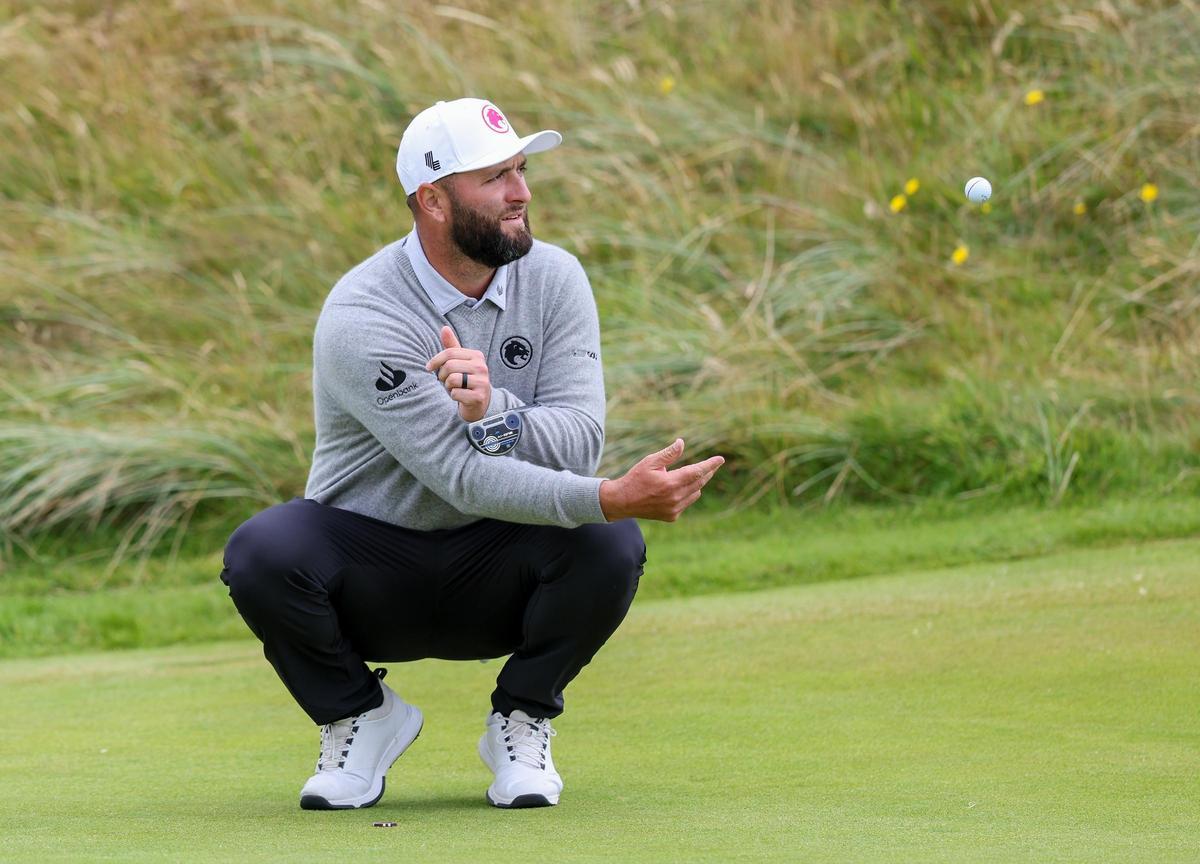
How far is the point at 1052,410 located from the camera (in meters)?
7.58

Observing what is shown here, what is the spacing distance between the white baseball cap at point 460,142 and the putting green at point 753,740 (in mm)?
1323

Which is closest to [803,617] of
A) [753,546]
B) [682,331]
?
[753,546]

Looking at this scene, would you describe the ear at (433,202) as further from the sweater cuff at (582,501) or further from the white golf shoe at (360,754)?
the white golf shoe at (360,754)

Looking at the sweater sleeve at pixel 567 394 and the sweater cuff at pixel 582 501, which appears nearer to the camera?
the sweater cuff at pixel 582 501

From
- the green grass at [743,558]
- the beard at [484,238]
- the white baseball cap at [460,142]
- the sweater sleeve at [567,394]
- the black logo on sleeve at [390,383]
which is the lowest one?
the green grass at [743,558]

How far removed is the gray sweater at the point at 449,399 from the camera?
3418 millimetres

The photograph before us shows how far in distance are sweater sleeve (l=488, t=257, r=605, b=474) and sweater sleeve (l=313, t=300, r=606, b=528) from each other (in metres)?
0.12

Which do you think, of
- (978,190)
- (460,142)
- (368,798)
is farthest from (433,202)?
(978,190)

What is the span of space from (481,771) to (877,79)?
720cm

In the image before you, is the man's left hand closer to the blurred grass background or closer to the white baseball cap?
the white baseball cap

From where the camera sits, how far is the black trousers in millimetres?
3488

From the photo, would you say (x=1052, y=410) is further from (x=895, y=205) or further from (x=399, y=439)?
(x=399, y=439)

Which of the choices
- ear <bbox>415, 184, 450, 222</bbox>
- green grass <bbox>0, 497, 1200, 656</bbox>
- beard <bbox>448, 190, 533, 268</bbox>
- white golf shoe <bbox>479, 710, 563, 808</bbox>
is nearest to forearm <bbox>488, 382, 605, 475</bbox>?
beard <bbox>448, 190, 533, 268</bbox>

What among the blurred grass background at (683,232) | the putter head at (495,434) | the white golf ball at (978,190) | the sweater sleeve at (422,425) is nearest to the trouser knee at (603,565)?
the sweater sleeve at (422,425)
